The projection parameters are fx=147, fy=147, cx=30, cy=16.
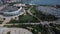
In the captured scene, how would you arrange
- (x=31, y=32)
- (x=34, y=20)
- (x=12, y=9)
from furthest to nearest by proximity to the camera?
(x=12, y=9), (x=34, y=20), (x=31, y=32)

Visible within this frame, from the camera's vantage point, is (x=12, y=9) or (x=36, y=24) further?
(x=12, y=9)

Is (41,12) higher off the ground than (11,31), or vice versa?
(41,12)

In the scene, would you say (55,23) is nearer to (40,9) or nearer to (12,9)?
(40,9)

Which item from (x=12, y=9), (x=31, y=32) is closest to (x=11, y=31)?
(x=31, y=32)

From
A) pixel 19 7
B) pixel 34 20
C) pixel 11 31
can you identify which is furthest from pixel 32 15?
pixel 11 31

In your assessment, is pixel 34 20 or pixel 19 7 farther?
pixel 19 7

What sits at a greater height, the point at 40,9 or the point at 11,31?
the point at 40,9

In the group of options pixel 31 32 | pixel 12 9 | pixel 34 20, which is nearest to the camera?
pixel 31 32

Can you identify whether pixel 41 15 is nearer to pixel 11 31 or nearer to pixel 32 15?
pixel 32 15
